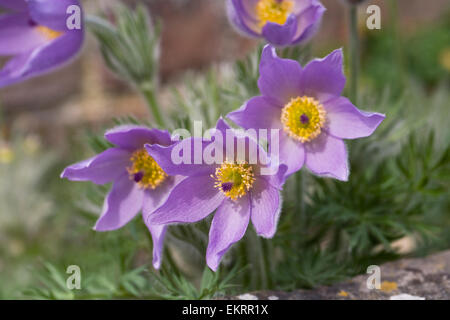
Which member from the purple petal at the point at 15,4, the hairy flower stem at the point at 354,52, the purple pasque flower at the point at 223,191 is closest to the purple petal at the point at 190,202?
the purple pasque flower at the point at 223,191

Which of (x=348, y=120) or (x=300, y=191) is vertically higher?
(x=348, y=120)

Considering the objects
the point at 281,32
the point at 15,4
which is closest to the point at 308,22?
the point at 281,32

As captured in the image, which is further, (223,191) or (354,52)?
(354,52)

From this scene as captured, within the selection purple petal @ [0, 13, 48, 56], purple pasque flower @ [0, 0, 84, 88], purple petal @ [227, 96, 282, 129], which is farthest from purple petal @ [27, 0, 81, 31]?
purple petal @ [227, 96, 282, 129]

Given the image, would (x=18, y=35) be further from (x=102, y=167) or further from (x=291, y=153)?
(x=291, y=153)

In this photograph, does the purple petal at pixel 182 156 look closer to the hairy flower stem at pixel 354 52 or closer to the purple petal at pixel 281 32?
the purple petal at pixel 281 32

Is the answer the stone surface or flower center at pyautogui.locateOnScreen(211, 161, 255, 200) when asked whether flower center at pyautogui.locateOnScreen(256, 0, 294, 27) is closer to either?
flower center at pyautogui.locateOnScreen(211, 161, 255, 200)
